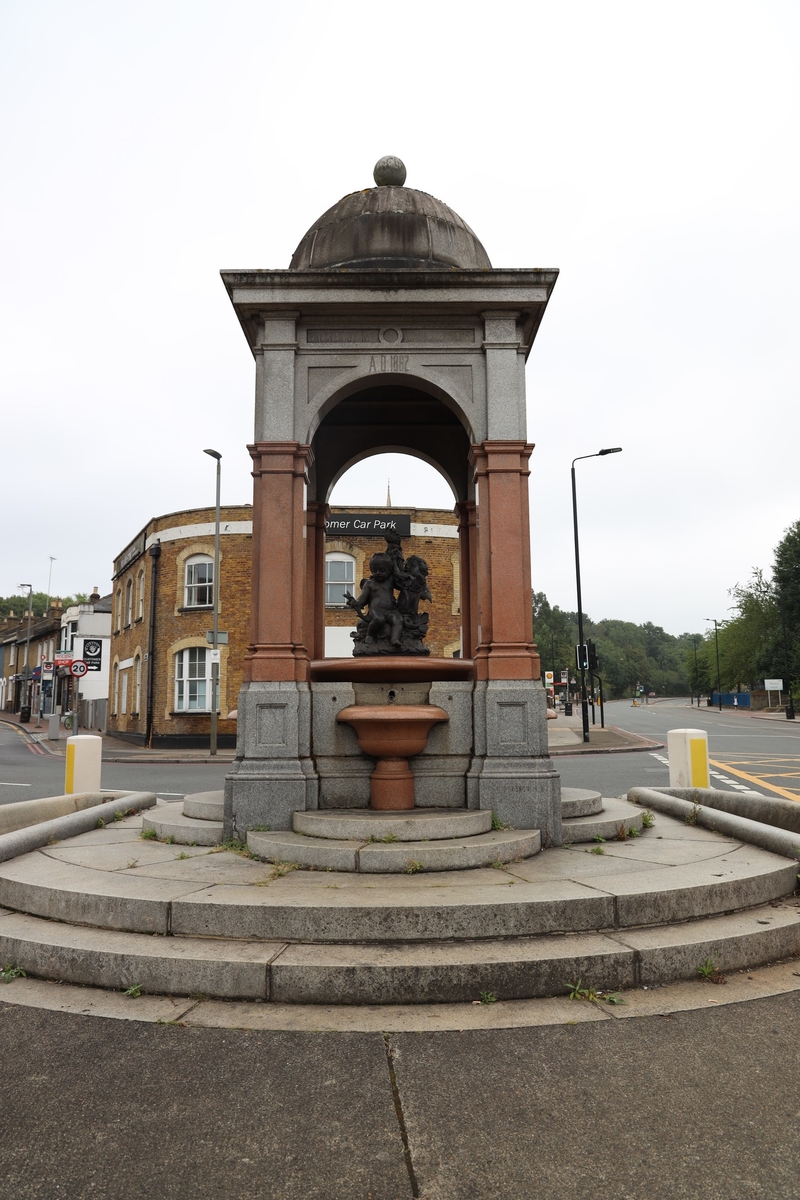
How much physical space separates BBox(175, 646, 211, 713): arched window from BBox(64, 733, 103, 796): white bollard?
56.9ft

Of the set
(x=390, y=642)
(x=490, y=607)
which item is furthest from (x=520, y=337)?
(x=390, y=642)

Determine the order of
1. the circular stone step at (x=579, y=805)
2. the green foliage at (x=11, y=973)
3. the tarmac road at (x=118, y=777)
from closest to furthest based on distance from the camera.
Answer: the green foliage at (x=11, y=973)
the circular stone step at (x=579, y=805)
the tarmac road at (x=118, y=777)

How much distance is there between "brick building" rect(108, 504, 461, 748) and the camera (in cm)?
2598

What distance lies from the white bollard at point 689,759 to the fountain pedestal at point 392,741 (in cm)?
430

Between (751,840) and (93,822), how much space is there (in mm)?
5850

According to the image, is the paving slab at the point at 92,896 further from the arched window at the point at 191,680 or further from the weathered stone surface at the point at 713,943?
the arched window at the point at 191,680

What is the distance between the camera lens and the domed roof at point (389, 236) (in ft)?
25.4

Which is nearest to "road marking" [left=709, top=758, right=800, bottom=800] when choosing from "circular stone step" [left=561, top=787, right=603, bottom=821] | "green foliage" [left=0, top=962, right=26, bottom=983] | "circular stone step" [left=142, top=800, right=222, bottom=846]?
"circular stone step" [left=561, top=787, right=603, bottom=821]

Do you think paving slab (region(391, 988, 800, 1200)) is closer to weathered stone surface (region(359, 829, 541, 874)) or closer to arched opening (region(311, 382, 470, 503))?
weathered stone surface (region(359, 829, 541, 874))

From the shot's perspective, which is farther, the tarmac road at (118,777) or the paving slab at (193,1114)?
the tarmac road at (118,777)

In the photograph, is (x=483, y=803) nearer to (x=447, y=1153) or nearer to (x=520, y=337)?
(x=447, y=1153)

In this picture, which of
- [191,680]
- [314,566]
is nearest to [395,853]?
[314,566]

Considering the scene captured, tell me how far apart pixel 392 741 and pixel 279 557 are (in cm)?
195

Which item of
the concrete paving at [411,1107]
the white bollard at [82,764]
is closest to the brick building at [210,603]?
the white bollard at [82,764]
